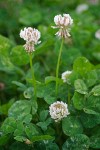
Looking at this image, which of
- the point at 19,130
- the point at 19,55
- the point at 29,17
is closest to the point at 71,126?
the point at 19,130

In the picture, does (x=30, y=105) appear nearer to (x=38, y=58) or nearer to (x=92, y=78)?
(x=92, y=78)

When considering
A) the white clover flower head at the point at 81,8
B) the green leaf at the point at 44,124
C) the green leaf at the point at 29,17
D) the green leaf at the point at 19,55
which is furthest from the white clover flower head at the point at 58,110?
the white clover flower head at the point at 81,8

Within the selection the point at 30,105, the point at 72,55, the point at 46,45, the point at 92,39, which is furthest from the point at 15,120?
the point at 92,39

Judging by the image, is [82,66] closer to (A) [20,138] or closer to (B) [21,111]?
(B) [21,111]

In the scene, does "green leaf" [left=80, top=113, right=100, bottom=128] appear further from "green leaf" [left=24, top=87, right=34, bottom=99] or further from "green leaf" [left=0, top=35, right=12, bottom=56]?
Result: "green leaf" [left=0, top=35, right=12, bottom=56]

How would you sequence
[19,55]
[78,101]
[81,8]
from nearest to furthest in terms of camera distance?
[78,101] → [19,55] → [81,8]
